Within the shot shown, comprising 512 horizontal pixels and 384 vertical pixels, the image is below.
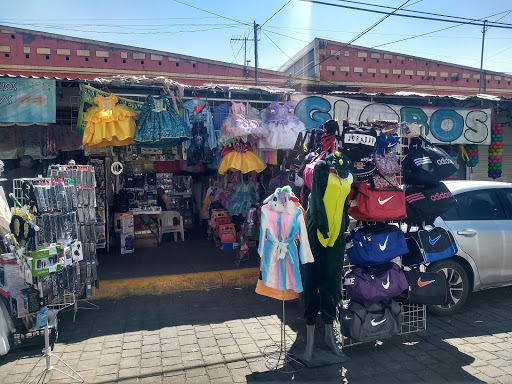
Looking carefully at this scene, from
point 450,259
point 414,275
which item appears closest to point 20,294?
point 414,275

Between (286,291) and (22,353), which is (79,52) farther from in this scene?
(286,291)

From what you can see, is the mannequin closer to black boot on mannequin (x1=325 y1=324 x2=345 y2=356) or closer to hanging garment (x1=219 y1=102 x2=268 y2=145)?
black boot on mannequin (x1=325 y1=324 x2=345 y2=356)

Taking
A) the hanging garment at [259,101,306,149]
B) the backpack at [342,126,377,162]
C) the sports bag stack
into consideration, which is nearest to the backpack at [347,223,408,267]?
the sports bag stack

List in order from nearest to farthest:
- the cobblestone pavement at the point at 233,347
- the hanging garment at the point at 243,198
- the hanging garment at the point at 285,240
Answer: the cobblestone pavement at the point at 233,347, the hanging garment at the point at 285,240, the hanging garment at the point at 243,198

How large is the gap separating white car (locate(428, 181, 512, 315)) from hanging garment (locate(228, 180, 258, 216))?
13.4ft

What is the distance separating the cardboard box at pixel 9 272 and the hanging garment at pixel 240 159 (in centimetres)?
359

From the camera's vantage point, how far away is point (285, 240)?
4.09m

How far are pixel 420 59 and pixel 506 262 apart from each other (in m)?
16.7

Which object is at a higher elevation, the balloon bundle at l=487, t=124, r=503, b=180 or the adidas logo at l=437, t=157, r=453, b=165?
the balloon bundle at l=487, t=124, r=503, b=180

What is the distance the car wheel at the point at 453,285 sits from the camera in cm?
530

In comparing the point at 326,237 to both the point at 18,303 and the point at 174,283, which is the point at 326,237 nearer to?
the point at 174,283

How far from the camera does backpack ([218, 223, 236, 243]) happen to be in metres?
8.57

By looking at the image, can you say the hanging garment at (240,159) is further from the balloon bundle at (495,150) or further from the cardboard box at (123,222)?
the balloon bundle at (495,150)

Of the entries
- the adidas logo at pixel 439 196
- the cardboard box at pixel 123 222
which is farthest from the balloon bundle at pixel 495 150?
the cardboard box at pixel 123 222
